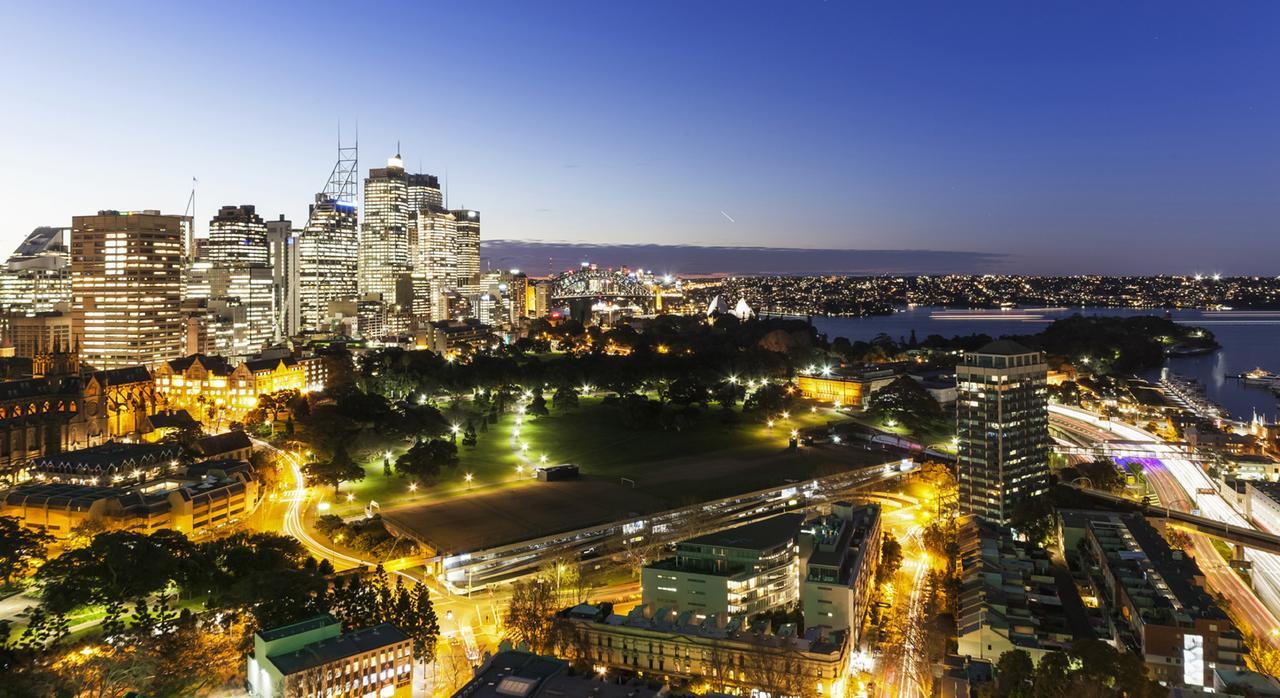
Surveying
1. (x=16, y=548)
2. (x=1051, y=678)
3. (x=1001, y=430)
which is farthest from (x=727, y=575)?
(x=16, y=548)

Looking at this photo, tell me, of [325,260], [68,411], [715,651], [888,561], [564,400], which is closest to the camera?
[715,651]

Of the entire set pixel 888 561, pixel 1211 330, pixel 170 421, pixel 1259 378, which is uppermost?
pixel 1211 330

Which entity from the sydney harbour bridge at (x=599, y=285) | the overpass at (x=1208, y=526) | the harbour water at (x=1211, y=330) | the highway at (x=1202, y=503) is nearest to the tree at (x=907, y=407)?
the highway at (x=1202, y=503)

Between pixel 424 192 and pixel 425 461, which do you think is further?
pixel 424 192

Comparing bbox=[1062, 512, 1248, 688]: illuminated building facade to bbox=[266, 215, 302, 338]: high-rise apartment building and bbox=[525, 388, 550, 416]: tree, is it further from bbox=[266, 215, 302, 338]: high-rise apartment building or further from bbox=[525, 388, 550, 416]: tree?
bbox=[266, 215, 302, 338]: high-rise apartment building

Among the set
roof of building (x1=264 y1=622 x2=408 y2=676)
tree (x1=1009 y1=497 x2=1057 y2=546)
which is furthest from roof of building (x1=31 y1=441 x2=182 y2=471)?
tree (x1=1009 y1=497 x2=1057 y2=546)

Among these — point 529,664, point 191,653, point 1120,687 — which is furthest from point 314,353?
point 1120,687

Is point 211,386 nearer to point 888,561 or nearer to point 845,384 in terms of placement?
point 888,561
